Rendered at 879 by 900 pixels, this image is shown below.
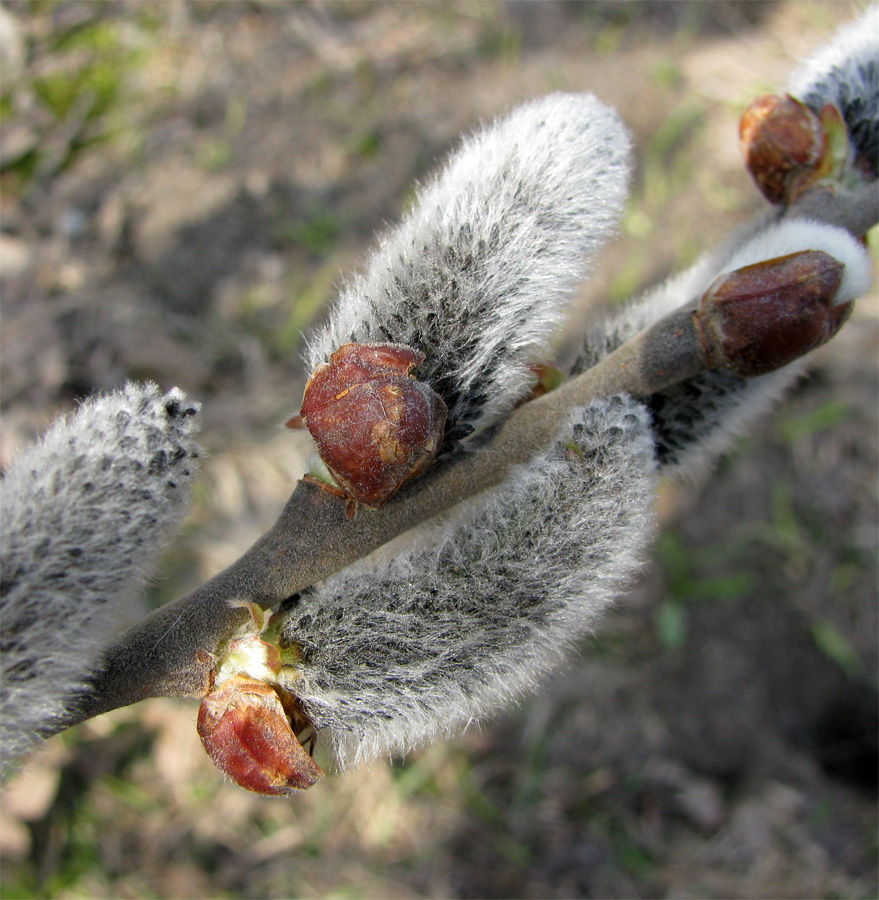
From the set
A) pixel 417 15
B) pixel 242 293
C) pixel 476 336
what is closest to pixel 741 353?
pixel 476 336

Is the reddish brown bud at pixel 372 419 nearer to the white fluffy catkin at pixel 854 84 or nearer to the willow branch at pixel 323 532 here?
the willow branch at pixel 323 532

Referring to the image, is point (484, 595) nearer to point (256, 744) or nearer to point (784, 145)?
point (256, 744)

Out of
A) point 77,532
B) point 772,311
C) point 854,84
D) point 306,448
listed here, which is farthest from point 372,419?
point 306,448

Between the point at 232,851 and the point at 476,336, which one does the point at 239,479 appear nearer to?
the point at 232,851

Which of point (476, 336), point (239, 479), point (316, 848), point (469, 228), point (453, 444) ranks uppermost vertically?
point (469, 228)

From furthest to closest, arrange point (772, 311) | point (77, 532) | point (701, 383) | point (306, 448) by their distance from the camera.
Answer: point (306, 448), point (701, 383), point (772, 311), point (77, 532)

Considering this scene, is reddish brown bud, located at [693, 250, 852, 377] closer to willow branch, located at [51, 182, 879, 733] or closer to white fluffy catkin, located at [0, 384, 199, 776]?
willow branch, located at [51, 182, 879, 733]

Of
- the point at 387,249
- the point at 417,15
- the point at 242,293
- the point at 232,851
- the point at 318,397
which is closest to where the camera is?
the point at 318,397
